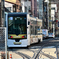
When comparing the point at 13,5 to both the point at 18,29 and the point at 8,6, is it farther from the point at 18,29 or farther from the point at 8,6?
the point at 18,29

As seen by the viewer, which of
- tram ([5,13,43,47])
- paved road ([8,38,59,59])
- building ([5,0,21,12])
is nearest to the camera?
paved road ([8,38,59,59])

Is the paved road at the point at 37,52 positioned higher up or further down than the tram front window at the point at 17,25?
further down

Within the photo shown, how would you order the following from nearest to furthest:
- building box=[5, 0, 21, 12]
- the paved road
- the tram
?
the paved road
the tram
building box=[5, 0, 21, 12]

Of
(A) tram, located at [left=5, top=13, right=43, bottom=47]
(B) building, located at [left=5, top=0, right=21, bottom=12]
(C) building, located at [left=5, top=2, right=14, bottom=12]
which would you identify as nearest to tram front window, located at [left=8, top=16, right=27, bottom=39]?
(A) tram, located at [left=5, top=13, right=43, bottom=47]

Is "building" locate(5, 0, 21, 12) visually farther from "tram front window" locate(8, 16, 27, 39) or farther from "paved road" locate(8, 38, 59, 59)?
"paved road" locate(8, 38, 59, 59)

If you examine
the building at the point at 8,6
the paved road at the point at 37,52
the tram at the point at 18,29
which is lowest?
the paved road at the point at 37,52

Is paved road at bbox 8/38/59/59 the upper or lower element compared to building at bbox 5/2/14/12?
lower

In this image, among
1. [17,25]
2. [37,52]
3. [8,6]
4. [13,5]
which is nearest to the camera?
[37,52]

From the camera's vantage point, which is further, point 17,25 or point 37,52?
point 17,25

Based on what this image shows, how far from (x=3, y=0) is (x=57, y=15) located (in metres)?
22.2

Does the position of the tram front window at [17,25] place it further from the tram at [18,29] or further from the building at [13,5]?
the building at [13,5]

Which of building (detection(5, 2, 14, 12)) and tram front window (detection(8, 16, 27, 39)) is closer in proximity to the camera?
tram front window (detection(8, 16, 27, 39))

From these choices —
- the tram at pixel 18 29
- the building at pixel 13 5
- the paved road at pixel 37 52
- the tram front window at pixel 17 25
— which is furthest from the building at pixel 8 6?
the paved road at pixel 37 52

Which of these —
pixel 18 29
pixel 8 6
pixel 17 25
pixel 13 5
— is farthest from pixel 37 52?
pixel 8 6
